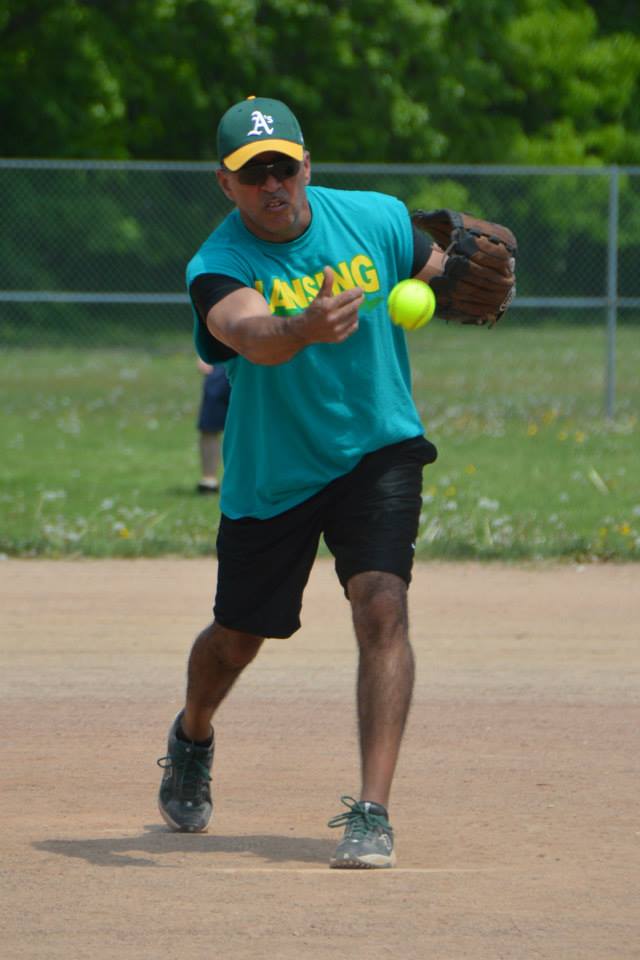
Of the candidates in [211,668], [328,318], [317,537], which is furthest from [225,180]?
[211,668]

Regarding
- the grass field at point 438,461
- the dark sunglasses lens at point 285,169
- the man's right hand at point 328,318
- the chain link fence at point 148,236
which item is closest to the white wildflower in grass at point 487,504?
the grass field at point 438,461

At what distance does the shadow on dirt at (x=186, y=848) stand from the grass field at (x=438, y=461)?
4.76 m

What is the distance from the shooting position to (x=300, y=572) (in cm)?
497

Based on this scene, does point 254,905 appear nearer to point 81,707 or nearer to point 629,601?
point 81,707

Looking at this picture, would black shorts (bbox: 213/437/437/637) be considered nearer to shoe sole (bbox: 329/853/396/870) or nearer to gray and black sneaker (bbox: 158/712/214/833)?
gray and black sneaker (bbox: 158/712/214/833)

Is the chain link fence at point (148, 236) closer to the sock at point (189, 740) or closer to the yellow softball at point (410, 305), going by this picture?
the sock at point (189, 740)

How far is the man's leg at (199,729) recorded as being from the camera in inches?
199

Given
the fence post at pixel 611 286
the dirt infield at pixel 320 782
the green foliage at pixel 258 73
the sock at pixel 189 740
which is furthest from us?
the green foliage at pixel 258 73

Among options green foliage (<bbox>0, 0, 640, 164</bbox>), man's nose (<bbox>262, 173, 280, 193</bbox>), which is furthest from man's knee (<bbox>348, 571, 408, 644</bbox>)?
green foliage (<bbox>0, 0, 640, 164</bbox>)

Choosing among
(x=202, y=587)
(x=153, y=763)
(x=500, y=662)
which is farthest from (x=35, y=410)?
(x=153, y=763)

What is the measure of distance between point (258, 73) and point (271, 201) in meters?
27.6

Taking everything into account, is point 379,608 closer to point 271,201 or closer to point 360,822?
point 360,822

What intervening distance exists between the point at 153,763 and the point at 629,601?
3512 millimetres

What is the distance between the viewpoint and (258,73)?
103ft
